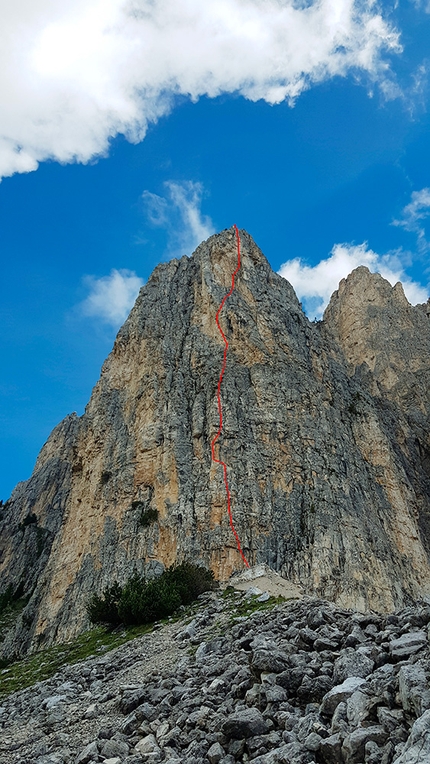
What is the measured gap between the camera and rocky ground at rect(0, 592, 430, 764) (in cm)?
598

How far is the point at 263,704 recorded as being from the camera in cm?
819

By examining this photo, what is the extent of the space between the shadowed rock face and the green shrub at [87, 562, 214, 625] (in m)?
7.41

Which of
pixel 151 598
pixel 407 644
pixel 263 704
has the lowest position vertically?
pixel 263 704

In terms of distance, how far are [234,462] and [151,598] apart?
16096 mm

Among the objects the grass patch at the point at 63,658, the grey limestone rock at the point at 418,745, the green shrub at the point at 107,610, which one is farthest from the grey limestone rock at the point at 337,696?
the green shrub at the point at 107,610

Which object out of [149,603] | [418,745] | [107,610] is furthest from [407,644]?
[107,610]

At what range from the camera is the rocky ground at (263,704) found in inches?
236

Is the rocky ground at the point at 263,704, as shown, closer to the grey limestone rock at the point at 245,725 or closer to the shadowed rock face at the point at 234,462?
the grey limestone rock at the point at 245,725

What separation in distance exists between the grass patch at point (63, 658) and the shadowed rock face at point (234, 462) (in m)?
9.97

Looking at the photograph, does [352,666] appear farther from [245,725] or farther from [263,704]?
[245,725]

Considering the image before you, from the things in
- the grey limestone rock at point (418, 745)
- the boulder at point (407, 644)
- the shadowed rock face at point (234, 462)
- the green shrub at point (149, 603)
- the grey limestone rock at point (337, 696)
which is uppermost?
the shadowed rock face at point (234, 462)

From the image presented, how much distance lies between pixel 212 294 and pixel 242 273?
181 inches

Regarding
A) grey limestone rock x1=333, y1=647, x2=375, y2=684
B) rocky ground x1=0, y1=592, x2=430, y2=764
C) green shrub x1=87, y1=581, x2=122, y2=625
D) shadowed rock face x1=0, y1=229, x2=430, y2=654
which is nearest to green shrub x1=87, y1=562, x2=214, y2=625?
green shrub x1=87, y1=581, x2=122, y2=625

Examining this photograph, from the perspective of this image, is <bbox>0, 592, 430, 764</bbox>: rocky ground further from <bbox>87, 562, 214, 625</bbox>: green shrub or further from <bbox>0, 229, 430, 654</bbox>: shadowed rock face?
<bbox>0, 229, 430, 654</bbox>: shadowed rock face
